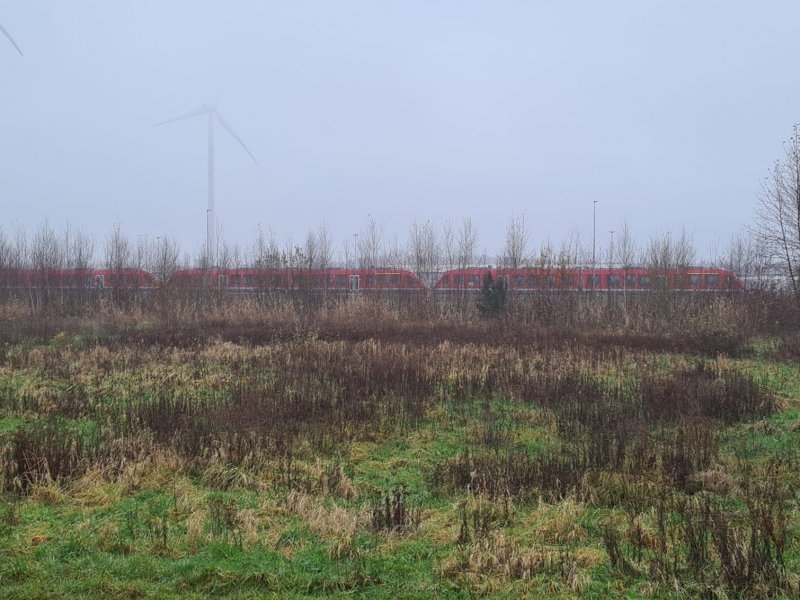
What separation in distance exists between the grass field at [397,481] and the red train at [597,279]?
13184 mm

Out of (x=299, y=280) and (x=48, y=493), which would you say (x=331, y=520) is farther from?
(x=299, y=280)

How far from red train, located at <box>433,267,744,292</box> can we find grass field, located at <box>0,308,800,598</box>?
43.3 ft

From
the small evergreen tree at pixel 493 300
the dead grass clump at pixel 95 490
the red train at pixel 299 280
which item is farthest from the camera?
the red train at pixel 299 280

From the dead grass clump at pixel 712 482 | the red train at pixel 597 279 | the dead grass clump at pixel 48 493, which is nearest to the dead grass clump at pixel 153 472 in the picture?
the dead grass clump at pixel 48 493

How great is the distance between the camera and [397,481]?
7.15m

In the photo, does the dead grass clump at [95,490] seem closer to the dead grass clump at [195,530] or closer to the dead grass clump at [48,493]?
the dead grass clump at [48,493]

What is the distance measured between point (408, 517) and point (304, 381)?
7.06 m

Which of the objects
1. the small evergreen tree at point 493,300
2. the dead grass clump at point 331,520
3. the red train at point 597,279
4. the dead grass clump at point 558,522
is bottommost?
the dead grass clump at point 558,522

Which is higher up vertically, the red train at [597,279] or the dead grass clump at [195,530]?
the red train at [597,279]

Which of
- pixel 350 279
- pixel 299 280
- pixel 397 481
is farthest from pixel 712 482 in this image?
pixel 350 279

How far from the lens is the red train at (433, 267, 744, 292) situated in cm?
2644

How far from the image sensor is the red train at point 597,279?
26.4 metres

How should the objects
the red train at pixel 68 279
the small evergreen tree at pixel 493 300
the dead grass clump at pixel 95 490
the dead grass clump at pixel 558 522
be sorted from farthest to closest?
the red train at pixel 68 279
the small evergreen tree at pixel 493 300
the dead grass clump at pixel 95 490
the dead grass clump at pixel 558 522

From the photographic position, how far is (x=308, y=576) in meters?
4.45
